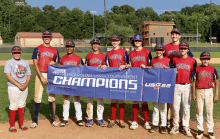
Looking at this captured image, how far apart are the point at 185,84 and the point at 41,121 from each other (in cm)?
441

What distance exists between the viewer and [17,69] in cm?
599

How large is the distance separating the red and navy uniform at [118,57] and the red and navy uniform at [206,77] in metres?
1.93

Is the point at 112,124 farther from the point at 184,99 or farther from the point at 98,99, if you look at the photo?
the point at 184,99

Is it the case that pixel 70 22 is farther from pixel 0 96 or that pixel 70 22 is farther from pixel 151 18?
pixel 0 96

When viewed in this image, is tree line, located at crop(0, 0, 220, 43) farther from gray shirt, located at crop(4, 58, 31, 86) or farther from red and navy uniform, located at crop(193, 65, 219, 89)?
red and navy uniform, located at crop(193, 65, 219, 89)

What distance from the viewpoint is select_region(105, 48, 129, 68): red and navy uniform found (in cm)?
644

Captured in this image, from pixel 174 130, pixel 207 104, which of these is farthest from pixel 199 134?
pixel 207 104

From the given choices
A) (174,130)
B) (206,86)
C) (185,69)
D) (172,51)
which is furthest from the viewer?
(172,51)

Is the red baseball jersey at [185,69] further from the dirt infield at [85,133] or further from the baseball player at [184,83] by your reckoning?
the dirt infield at [85,133]

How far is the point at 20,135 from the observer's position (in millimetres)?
5855

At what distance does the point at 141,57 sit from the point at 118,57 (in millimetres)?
663

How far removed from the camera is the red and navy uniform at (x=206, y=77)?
5.46 m

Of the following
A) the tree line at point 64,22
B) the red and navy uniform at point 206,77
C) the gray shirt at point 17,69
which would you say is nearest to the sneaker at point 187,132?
the red and navy uniform at point 206,77

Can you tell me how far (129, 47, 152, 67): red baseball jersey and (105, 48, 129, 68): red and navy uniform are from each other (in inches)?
8.4
